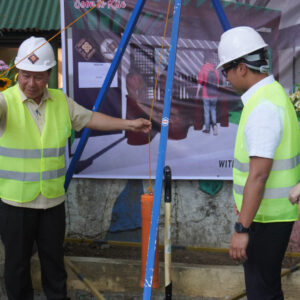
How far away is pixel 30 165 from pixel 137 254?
1.94 metres

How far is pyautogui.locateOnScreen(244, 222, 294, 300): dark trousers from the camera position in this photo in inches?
96.0

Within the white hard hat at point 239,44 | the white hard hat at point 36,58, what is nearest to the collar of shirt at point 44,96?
the white hard hat at point 36,58

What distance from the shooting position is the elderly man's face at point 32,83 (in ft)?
9.98

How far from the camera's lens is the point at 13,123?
3.03 meters

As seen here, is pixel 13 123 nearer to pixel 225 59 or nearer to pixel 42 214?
pixel 42 214

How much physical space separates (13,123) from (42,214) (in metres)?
0.66

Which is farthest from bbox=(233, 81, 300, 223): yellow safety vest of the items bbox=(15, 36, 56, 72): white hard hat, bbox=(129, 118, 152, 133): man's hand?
bbox=(15, 36, 56, 72): white hard hat

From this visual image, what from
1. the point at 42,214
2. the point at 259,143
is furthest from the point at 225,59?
the point at 42,214

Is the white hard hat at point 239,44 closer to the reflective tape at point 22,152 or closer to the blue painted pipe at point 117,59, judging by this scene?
the blue painted pipe at point 117,59

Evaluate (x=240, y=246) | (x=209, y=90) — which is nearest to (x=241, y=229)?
(x=240, y=246)

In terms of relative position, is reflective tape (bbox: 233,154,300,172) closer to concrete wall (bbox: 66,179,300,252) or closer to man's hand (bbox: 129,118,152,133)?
man's hand (bbox: 129,118,152,133)

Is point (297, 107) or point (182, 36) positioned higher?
point (182, 36)

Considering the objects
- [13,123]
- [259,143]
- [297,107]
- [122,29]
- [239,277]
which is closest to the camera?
[259,143]

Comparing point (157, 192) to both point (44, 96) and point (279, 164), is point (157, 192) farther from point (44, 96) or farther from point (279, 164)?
point (44, 96)
